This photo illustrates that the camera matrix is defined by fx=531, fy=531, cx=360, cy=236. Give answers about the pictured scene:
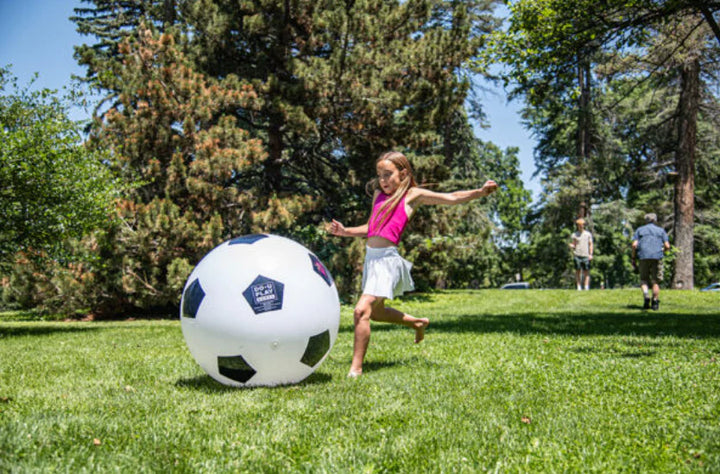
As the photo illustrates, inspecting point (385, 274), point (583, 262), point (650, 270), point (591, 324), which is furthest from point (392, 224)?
point (583, 262)

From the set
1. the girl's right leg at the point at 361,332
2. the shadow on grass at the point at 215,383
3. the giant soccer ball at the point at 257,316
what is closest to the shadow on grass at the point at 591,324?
the girl's right leg at the point at 361,332

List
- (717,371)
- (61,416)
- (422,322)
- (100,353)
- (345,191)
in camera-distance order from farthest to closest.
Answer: (345,191) < (100,353) < (422,322) < (717,371) < (61,416)

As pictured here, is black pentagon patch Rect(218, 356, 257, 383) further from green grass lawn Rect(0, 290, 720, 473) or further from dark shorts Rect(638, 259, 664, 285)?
dark shorts Rect(638, 259, 664, 285)

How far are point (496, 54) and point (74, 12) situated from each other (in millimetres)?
28250

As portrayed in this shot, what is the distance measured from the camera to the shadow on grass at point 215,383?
4370 mm

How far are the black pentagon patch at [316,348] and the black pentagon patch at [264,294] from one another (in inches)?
17.1

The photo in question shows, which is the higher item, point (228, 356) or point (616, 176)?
point (616, 176)

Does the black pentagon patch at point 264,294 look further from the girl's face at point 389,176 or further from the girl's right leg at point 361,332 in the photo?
the girl's face at point 389,176

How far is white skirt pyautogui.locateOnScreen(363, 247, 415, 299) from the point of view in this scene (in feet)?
16.4

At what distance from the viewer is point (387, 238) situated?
512 cm

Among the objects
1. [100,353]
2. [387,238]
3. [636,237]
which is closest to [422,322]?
[387,238]

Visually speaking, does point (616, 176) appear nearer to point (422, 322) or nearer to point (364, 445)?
point (422, 322)

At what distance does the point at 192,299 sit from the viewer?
441cm

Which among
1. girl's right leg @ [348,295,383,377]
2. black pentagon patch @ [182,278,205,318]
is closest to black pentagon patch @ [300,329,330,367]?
girl's right leg @ [348,295,383,377]
